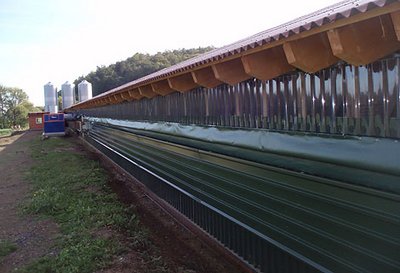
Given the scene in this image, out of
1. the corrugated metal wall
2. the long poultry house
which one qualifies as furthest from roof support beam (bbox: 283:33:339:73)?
the corrugated metal wall

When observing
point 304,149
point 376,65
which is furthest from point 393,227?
point 376,65

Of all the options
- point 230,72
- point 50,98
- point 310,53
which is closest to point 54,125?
point 50,98

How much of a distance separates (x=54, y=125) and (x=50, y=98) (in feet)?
96.3

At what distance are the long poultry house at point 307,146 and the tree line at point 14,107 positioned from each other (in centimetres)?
10043

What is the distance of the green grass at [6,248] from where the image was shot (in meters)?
6.45

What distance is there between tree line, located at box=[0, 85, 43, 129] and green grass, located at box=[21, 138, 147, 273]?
9297 centimetres

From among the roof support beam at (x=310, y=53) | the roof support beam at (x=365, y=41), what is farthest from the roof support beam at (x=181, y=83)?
the roof support beam at (x=365, y=41)

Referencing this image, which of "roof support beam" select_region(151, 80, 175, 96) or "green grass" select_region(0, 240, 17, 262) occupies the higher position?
"roof support beam" select_region(151, 80, 175, 96)

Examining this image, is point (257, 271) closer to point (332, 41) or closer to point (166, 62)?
point (332, 41)

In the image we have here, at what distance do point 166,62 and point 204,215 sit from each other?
57646mm

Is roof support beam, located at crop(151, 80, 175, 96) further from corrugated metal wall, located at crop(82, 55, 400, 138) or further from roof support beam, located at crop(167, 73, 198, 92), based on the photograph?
corrugated metal wall, located at crop(82, 55, 400, 138)

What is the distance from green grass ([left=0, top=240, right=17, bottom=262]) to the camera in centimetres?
645

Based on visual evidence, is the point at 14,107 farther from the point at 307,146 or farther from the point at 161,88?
the point at 307,146

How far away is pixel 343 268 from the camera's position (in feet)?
11.8
